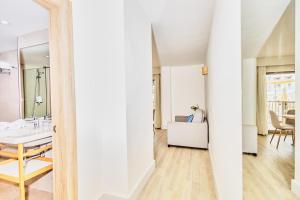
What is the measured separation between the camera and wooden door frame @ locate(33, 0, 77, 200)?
4.39 feet

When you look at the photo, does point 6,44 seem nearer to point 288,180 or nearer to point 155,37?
point 155,37

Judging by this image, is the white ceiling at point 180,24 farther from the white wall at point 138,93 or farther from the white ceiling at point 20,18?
the white ceiling at point 20,18

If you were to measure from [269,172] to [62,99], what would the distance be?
1531 mm

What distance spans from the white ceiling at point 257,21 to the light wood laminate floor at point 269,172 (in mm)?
496

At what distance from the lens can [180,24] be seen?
266 cm

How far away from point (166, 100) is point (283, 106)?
5.02 metres

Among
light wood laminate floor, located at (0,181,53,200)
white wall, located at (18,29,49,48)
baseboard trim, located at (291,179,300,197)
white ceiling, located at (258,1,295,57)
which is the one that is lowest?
light wood laminate floor, located at (0,181,53,200)

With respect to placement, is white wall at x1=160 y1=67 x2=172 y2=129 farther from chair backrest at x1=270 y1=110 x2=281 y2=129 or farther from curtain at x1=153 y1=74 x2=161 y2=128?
chair backrest at x1=270 y1=110 x2=281 y2=129

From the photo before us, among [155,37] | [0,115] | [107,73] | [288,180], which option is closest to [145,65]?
[107,73]

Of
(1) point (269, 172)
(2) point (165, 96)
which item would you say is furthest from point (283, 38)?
(2) point (165, 96)

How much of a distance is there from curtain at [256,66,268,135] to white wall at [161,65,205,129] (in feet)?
15.2

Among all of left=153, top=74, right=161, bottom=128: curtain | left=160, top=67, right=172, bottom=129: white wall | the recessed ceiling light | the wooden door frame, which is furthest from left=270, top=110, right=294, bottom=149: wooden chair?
left=153, top=74, right=161, bottom=128: curtain

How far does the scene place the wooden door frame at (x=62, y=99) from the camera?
1337 mm

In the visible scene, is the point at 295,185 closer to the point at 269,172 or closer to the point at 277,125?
the point at 269,172
